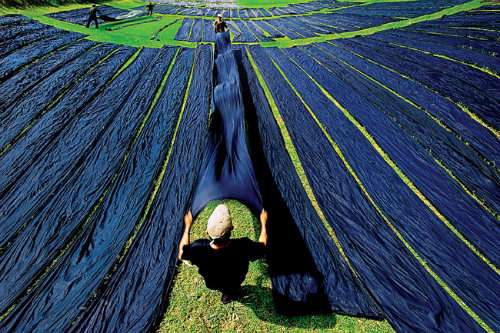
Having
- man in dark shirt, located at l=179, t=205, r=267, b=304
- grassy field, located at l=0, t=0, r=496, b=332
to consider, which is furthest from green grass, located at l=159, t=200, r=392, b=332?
man in dark shirt, located at l=179, t=205, r=267, b=304

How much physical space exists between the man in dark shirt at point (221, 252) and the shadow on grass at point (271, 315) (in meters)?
0.56

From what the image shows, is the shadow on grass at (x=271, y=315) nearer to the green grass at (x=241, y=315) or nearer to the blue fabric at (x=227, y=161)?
the green grass at (x=241, y=315)

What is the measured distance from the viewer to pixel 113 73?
7180 mm

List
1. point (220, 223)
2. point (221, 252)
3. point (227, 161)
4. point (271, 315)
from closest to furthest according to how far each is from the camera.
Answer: point (220, 223)
point (221, 252)
point (271, 315)
point (227, 161)

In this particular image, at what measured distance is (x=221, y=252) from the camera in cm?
204

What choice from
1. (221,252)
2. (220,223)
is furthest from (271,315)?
(220,223)

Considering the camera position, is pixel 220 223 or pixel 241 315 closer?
pixel 220 223

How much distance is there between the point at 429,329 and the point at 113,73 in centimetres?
901

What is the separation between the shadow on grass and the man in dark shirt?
56 centimetres

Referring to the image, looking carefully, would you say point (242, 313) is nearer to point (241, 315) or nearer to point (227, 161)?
point (241, 315)

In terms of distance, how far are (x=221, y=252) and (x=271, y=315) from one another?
1.17 m

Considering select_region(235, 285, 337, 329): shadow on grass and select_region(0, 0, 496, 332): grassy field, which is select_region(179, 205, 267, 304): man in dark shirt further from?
select_region(235, 285, 337, 329): shadow on grass

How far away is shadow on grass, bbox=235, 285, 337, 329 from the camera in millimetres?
2525

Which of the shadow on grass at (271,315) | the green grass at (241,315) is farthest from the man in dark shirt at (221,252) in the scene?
the shadow on grass at (271,315)
